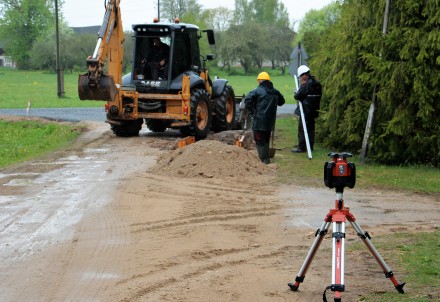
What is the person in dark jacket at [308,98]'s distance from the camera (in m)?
19.6

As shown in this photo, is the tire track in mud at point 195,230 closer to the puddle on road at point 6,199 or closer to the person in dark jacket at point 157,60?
the puddle on road at point 6,199

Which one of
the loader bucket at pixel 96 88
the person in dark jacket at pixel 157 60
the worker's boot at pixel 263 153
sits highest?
the person in dark jacket at pixel 157 60

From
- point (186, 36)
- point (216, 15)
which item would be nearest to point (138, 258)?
point (186, 36)

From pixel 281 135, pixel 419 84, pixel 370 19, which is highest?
pixel 370 19

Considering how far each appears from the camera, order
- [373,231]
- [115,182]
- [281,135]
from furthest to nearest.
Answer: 1. [281,135]
2. [115,182]
3. [373,231]

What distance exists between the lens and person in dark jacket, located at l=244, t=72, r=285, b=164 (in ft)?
56.9

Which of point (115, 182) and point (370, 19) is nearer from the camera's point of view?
point (115, 182)

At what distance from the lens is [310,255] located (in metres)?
7.53

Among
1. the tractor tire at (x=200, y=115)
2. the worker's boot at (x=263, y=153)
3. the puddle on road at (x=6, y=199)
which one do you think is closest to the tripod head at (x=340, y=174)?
the puddle on road at (x=6, y=199)

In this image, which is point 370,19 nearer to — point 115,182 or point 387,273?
point 115,182

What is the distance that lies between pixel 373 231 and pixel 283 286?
3.29 metres

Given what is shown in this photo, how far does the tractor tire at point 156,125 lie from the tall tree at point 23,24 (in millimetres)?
Result: 100490

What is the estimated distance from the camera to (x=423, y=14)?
17.4 meters

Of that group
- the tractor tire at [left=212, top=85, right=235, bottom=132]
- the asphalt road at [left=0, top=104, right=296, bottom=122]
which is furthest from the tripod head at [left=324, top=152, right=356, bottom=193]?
the asphalt road at [left=0, top=104, right=296, bottom=122]
